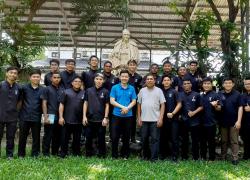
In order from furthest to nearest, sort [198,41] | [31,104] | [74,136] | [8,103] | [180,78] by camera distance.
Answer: [198,41] < [180,78] < [74,136] < [31,104] < [8,103]

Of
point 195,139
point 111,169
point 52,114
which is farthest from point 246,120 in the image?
point 52,114

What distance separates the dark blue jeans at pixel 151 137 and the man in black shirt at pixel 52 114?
1.60 m

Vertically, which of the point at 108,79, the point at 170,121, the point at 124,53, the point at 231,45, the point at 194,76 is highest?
the point at 231,45

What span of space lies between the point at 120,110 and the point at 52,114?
124 cm

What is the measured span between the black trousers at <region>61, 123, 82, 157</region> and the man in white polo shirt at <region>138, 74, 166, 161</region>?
117cm

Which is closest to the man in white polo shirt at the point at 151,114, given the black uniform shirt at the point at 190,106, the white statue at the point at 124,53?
the black uniform shirt at the point at 190,106

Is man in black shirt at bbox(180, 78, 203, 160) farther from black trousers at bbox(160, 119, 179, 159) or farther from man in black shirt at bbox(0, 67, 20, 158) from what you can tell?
man in black shirt at bbox(0, 67, 20, 158)

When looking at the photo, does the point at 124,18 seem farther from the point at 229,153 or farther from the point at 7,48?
the point at 229,153

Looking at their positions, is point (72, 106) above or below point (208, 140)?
above

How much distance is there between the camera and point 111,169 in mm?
5691

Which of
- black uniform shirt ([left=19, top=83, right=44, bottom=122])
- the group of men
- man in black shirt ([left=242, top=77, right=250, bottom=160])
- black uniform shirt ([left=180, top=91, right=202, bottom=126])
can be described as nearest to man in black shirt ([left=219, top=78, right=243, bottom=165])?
the group of men

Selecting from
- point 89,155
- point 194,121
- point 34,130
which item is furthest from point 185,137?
point 34,130

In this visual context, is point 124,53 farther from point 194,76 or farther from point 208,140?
point 208,140

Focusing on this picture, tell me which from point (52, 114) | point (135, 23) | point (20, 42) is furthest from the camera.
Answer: point (135, 23)
